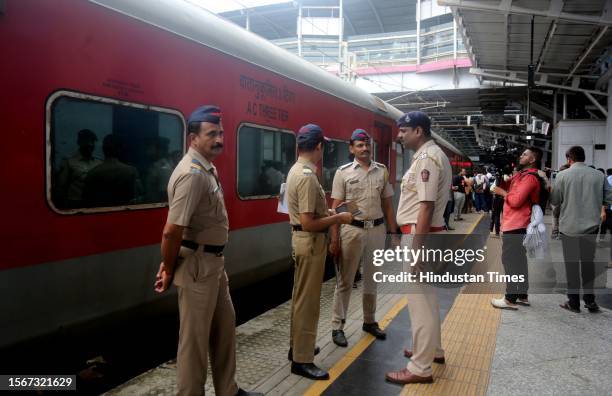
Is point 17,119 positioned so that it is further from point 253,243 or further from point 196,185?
point 253,243

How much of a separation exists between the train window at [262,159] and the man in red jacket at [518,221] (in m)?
2.44

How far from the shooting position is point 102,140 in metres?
3.18

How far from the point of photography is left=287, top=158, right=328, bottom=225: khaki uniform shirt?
3213mm

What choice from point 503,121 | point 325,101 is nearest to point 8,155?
point 325,101

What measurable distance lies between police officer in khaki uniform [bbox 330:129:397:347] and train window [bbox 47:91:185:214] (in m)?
1.47

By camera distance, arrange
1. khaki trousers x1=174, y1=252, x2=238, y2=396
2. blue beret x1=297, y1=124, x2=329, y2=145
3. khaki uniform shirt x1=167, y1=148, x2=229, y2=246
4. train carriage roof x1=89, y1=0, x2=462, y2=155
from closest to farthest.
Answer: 1. khaki uniform shirt x1=167, y1=148, x2=229, y2=246
2. khaki trousers x1=174, y1=252, x2=238, y2=396
3. blue beret x1=297, y1=124, x2=329, y2=145
4. train carriage roof x1=89, y1=0, x2=462, y2=155

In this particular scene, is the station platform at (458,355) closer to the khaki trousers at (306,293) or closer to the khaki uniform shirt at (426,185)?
the khaki trousers at (306,293)

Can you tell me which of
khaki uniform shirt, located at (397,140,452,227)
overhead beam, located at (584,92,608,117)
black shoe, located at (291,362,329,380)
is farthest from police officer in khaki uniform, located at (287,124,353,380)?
overhead beam, located at (584,92,608,117)

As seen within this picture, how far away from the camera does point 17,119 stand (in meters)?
2.59

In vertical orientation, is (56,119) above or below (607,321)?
above

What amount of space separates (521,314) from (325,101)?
3535mm

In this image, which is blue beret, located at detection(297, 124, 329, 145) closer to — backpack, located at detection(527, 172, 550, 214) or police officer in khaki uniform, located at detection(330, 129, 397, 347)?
police officer in khaki uniform, located at detection(330, 129, 397, 347)

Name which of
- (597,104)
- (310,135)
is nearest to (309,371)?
(310,135)

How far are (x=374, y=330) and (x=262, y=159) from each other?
2085 mm
